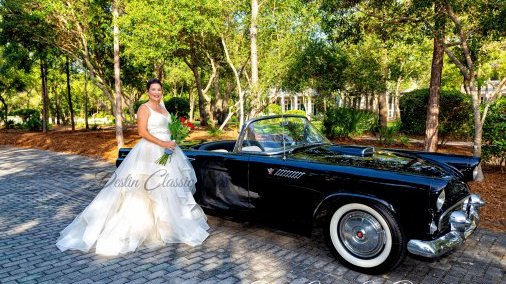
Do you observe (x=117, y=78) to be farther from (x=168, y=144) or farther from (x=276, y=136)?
(x=276, y=136)

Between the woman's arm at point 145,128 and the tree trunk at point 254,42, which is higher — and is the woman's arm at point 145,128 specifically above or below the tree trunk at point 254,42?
below

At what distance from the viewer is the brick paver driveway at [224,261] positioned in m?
3.45

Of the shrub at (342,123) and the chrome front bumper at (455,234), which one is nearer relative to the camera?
the chrome front bumper at (455,234)

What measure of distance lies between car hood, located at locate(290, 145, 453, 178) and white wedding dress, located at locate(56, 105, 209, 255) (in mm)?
1600

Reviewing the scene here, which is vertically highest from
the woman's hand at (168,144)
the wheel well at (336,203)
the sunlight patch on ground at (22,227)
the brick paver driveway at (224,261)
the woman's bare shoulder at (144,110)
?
the woman's bare shoulder at (144,110)

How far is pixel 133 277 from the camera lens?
11.5 ft

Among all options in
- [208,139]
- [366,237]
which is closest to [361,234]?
[366,237]

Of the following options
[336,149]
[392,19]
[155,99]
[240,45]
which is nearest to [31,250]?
[155,99]

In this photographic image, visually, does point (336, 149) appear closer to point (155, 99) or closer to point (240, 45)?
point (155, 99)

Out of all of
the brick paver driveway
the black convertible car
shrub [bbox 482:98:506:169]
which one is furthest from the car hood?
shrub [bbox 482:98:506:169]

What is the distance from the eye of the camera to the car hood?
357 centimetres

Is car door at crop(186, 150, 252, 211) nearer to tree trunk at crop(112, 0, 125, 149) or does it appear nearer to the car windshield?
the car windshield

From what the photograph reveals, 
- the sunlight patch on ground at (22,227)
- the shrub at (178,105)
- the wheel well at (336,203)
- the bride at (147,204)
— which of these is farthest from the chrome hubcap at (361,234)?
the shrub at (178,105)

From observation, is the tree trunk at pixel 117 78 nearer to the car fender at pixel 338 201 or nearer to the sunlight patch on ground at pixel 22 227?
the sunlight patch on ground at pixel 22 227
